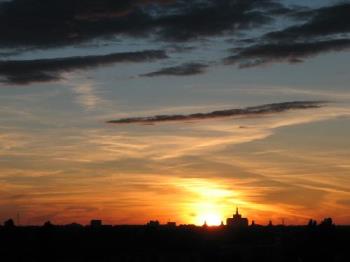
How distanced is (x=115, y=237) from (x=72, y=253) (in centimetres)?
3353

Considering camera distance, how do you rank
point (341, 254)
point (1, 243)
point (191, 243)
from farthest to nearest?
point (191, 243) < point (1, 243) < point (341, 254)

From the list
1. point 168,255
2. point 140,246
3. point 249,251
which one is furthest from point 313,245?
point 140,246

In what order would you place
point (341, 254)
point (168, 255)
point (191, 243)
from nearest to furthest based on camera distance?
point (341, 254) → point (168, 255) → point (191, 243)

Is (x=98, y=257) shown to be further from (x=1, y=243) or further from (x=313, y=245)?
(x=313, y=245)

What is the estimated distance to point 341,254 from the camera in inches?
6083

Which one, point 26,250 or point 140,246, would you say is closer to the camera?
point 26,250

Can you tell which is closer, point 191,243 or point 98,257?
point 98,257

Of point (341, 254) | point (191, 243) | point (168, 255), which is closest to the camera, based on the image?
point (341, 254)

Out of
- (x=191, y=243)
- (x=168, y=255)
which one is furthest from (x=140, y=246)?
(x=168, y=255)

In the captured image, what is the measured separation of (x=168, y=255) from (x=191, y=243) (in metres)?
27.6

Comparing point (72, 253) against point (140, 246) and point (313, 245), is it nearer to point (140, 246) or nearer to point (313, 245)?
point (140, 246)

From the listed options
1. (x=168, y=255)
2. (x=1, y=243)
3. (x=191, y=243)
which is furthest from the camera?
(x=191, y=243)

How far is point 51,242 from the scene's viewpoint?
173250mm

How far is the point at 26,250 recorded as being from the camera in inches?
6417
